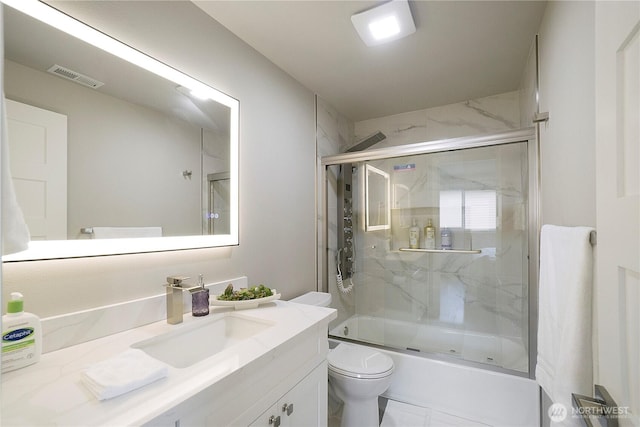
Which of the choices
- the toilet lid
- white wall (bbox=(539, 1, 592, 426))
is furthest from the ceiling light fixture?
the toilet lid

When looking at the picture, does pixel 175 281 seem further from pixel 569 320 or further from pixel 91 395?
pixel 569 320

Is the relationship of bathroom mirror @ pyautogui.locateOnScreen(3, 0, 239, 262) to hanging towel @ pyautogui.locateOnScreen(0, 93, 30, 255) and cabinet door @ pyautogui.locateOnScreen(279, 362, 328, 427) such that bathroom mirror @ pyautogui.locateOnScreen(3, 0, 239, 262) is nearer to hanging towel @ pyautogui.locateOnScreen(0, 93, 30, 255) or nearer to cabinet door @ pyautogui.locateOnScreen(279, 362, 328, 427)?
hanging towel @ pyautogui.locateOnScreen(0, 93, 30, 255)

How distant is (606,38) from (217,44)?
5.28 feet

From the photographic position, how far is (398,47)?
1867 mm

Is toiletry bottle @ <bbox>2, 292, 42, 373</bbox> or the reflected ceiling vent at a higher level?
the reflected ceiling vent

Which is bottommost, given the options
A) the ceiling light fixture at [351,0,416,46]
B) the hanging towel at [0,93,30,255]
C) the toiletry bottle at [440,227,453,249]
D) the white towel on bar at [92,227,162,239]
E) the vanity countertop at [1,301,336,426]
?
the vanity countertop at [1,301,336,426]

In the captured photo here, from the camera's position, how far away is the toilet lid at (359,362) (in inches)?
68.7

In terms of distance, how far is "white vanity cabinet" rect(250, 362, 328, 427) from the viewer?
102 centimetres

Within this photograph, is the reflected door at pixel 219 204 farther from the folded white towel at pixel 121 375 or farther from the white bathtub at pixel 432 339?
the white bathtub at pixel 432 339

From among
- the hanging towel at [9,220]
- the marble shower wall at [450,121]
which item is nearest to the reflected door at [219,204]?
the hanging towel at [9,220]

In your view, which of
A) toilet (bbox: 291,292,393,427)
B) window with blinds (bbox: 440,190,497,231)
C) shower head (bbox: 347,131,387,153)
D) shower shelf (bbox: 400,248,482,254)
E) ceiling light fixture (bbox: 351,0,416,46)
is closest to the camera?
ceiling light fixture (bbox: 351,0,416,46)

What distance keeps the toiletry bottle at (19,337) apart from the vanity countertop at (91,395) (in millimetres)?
27

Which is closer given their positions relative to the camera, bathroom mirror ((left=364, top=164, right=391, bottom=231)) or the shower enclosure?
the shower enclosure

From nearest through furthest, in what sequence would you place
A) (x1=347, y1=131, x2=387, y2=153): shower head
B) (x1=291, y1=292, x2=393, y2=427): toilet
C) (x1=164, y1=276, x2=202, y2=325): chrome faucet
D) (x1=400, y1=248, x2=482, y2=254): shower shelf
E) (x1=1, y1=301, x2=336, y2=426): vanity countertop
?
(x1=1, y1=301, x2=336, y2=426): vanity countertop → (x1=164, y1=276, x2=202, y2=325): chrome faucet → (x1=291, y1=292, x2=393, y2=427): toilet → (x1=400, y1=248, x2=482, y2=254): shower shelf → (x1=347, y1=131, x2=387, y2=153): shower head
